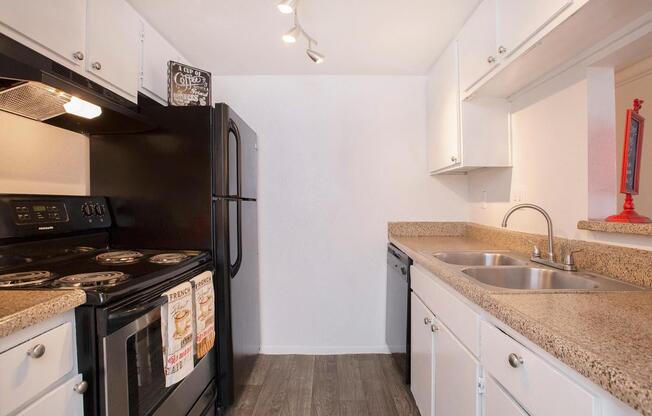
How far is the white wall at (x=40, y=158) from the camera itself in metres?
1.19

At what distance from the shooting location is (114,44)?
4.54 ft

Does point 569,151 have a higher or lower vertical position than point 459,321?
higher

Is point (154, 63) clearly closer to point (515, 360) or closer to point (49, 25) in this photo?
point (49, 25)

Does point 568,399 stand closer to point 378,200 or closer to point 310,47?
point 378,200

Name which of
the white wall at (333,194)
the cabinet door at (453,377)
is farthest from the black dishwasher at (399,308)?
the cabinet door at (453,377)

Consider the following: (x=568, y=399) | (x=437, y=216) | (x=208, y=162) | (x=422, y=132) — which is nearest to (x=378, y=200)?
(x=437, y=216)

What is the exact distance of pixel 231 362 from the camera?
1616mm

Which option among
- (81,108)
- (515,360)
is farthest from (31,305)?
(515,360)

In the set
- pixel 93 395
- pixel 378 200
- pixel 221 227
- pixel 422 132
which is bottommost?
pixel 93 395

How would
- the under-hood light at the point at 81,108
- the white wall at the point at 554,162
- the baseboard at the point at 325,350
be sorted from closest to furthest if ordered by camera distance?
1. the under-hood light at the point at 81,108
2. the white wall at the point at 554,162
3. the baseboard at the point at 325,350

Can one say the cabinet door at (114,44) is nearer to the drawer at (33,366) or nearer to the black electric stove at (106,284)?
the black electric stove at (106,284)

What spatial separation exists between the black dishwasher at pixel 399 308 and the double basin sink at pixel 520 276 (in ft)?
0.98

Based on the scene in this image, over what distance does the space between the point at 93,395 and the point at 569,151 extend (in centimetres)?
206

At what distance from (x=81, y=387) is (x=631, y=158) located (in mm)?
2025
